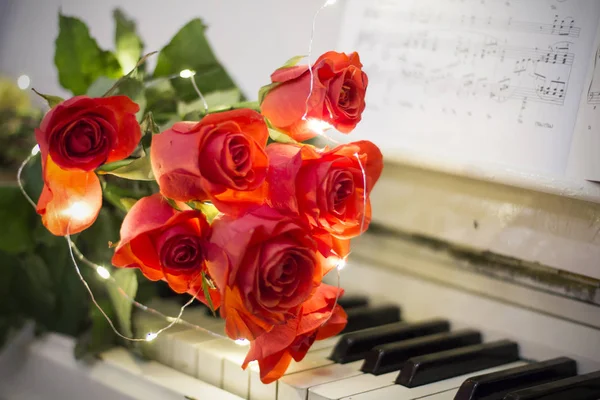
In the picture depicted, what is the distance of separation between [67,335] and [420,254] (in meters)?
0.51

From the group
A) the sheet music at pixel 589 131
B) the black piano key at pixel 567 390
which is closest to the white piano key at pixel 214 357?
the black piano key at pixel 567 390

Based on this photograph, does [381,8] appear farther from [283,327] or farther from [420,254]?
[283,327]

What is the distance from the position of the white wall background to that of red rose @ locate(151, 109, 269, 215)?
1.62 ft

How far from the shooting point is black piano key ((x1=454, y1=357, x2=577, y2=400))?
0.77m

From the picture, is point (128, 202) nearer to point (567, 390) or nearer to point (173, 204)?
point (173, 204)

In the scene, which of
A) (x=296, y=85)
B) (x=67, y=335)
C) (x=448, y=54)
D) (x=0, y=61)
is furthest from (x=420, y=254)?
(x=0, y=61)

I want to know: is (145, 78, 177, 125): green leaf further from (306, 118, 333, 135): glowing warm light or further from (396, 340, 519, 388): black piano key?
(396, 340, 519, 388): black piano key

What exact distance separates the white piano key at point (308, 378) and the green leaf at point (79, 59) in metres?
0.48

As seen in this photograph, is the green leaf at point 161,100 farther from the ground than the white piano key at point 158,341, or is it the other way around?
the green leaf at point 161,100

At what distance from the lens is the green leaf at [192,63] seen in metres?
1.02

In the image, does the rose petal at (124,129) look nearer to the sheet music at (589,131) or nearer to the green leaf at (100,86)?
→ the green leaf at (100,86)

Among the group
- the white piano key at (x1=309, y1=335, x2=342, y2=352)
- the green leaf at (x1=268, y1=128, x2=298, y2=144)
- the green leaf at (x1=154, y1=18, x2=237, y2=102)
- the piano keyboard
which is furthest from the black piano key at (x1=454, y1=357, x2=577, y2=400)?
the green leaf at (x1=154, y1=18, x2=237, y2=102)

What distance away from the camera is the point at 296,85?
731mm

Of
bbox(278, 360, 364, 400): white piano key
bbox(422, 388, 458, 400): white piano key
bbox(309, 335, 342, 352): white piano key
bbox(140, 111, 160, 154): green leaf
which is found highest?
bbox(140, 111, 160, 154): green leaf
